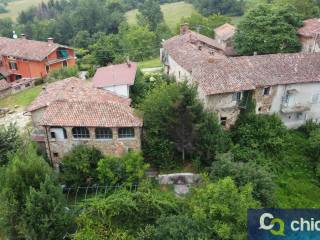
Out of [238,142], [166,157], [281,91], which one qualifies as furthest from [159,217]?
[281,91]

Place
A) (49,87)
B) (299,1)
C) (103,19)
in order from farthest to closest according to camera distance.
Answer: (103,19) → (299,1) → (49,87)

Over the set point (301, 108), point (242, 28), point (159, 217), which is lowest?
point (159, 217)

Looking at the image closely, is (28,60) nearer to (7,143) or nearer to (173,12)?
(7,143)

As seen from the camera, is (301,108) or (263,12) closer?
(301,108)

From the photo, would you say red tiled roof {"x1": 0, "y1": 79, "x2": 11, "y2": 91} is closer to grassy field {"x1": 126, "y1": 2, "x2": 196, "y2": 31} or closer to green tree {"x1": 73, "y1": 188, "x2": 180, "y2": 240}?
green tree {"x1": 73, "y1": 188, "x2": 180, "y2": 240}

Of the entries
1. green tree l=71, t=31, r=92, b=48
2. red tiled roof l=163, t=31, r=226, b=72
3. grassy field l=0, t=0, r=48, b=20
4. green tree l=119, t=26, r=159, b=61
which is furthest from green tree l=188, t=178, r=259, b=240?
grassy field l=0, t=0, r=48, b=20

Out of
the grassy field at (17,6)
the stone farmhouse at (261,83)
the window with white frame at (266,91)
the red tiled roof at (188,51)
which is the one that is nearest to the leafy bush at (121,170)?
the stone farmhouse at (261,83)

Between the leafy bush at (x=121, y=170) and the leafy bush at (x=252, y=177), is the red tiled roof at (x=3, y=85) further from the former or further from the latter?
the leafy bush at (x=252, y=177)

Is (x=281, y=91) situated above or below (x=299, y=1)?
below

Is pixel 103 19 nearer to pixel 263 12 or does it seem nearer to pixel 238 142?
pixel 263 12
